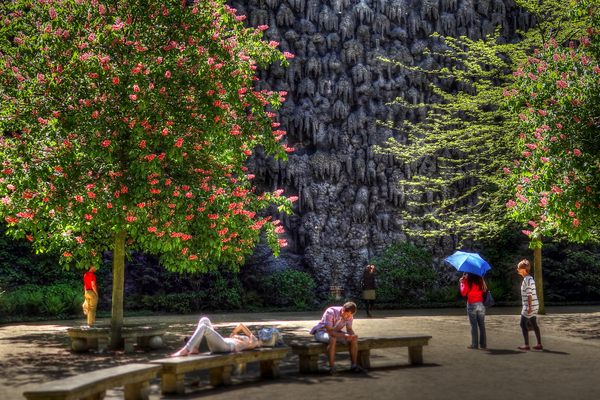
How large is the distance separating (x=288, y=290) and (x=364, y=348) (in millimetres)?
16197

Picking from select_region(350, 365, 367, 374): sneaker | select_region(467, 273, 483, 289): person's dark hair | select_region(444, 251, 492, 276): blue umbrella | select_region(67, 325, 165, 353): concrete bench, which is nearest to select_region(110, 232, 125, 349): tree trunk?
select_region(67, 325, 165, 353): concrete bench

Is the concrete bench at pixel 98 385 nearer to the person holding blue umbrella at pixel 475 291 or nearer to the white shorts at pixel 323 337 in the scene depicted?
the white shorts at pixel 323 337

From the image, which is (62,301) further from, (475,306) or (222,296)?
(475,306)

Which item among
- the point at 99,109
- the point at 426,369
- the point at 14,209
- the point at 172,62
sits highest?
the point at 172,62

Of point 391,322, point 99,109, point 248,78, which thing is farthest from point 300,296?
point 99,109

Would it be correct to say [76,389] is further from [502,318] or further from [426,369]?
[502,318]

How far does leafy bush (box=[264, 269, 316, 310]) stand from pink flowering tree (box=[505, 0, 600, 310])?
479 inches

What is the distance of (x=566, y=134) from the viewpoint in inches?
548

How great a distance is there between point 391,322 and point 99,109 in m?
9.94

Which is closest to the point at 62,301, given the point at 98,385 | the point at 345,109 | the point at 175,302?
the point at 175,302

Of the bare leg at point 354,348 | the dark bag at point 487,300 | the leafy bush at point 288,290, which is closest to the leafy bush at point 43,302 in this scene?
the leafy bush at point 288,290

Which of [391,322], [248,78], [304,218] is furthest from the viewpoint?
[304,218]

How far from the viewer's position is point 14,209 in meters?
12.0

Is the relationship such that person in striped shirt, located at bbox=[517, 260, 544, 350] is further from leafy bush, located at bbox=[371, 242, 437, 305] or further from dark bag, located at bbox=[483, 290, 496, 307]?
leafy bush, located at bbox=[371, 242, 437, 305]
